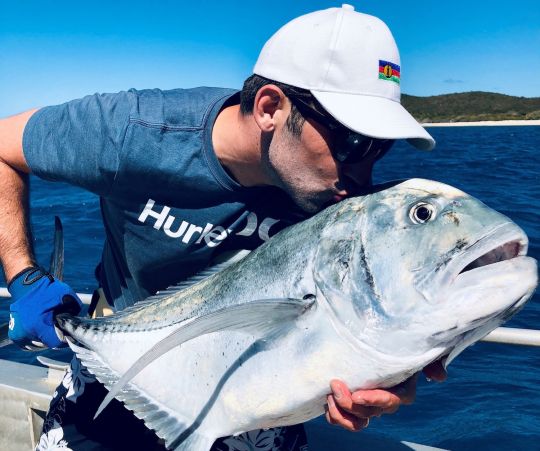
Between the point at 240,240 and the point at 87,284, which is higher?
the point at 240,240

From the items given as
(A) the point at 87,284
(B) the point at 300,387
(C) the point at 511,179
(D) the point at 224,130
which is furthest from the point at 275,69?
(C) the point at 511,179

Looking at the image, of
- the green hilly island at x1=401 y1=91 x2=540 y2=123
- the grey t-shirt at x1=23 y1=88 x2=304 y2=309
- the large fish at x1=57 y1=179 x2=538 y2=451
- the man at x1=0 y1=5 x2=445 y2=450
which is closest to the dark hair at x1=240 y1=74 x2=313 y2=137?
the man at x1=0 y1=5 x2=445 y2=450

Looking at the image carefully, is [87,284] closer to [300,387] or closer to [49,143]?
[49,143]

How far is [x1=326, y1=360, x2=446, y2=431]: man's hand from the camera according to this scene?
1556 mm

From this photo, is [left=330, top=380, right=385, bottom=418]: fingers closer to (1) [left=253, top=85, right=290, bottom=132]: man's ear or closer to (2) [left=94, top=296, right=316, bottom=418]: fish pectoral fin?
(2) [left=94, top=296, right=316, bottom=418]: fish pectoral fin

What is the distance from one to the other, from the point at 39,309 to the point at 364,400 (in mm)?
1231

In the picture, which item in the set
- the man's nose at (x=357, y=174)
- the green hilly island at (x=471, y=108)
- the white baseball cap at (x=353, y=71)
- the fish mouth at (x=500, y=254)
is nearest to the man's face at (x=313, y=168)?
the man's nose at (x=357, y=174)

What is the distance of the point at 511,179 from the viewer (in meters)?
16.0

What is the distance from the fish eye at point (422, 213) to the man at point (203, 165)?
28 cm

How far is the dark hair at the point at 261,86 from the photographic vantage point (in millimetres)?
1860

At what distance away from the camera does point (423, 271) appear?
1.42 meters

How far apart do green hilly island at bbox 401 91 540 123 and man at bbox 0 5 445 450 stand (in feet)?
266

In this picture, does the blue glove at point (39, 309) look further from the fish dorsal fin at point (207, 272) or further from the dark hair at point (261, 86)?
the dark hair at point (261, 86)

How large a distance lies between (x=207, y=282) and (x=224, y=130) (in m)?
0.51
